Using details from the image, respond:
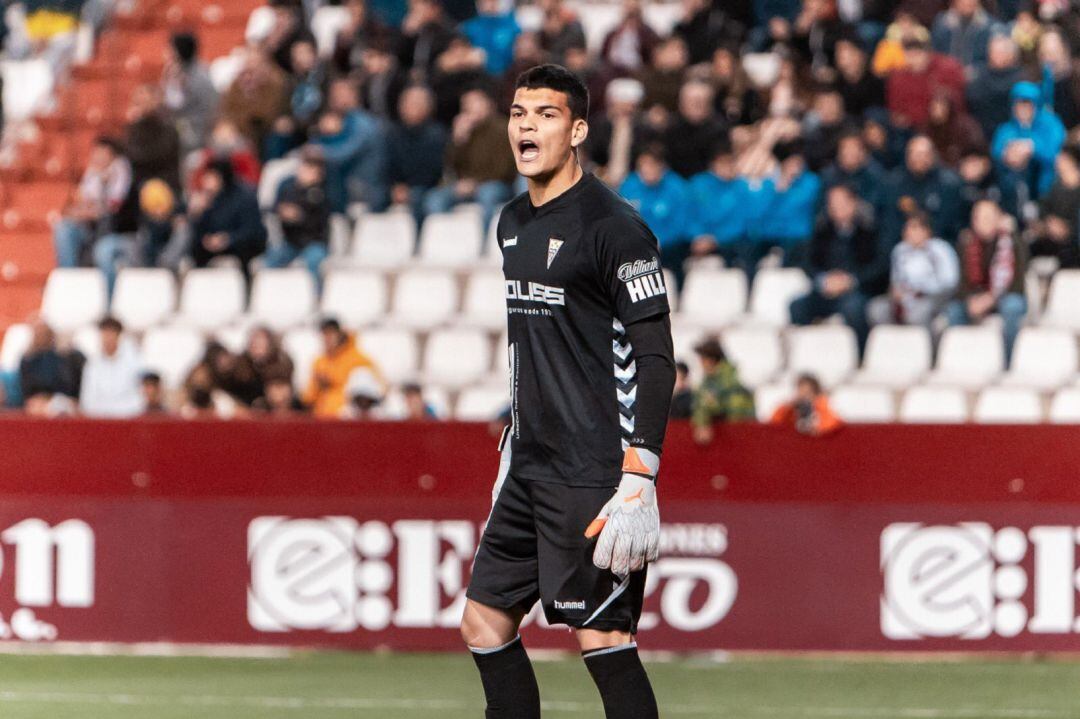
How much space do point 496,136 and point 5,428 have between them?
5.23 meters

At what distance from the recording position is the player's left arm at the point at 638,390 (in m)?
5.38

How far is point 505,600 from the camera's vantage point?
5.71 m

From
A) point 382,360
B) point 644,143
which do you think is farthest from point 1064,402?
point 382,360

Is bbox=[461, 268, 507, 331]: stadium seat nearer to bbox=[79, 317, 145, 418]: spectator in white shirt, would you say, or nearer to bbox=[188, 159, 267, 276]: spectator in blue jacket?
bbox=[188, 159, 267, 276]: spectator in blue jacket

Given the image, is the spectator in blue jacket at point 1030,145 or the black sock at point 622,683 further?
the spectator in blue jacket at point 1030,145

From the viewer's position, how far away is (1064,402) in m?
12.6

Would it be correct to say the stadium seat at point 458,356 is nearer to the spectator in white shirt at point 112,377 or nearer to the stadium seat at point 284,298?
the stadium seat at point 284,298

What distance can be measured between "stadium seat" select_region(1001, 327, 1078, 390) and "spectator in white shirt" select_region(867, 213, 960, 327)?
64 cm

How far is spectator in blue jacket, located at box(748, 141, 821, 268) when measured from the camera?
553 inches

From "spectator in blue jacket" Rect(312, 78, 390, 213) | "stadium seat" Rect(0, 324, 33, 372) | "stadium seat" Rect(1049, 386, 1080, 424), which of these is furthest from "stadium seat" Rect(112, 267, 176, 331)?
"stadium seat" Rect(1049, 386, 1080, 424)

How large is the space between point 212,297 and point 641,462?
998cm

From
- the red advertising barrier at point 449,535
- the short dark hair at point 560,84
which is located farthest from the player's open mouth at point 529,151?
the red advertising barrier at point 449,535

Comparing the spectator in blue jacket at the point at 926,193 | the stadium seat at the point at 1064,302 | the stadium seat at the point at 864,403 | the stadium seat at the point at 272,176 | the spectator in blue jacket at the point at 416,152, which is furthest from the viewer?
the stadium seat at the point at 272,176

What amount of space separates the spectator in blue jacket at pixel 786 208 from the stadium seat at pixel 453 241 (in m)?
2.11
